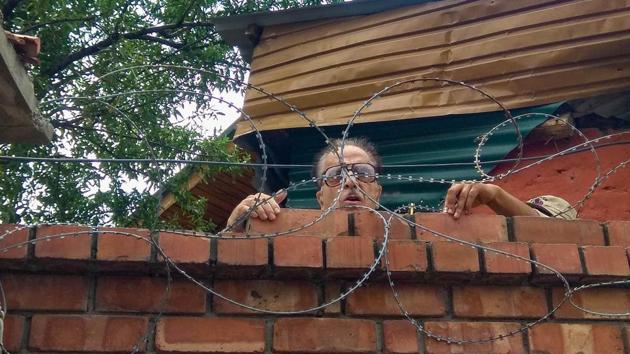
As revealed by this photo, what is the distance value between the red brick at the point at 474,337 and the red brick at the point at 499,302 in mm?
37

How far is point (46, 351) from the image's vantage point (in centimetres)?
231

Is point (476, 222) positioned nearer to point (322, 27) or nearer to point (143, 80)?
point (322, 27)

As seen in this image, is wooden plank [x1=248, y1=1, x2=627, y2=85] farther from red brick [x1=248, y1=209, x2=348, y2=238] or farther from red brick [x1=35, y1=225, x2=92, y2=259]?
red brick [x1=35, y1=225, x2=92, y2=259]

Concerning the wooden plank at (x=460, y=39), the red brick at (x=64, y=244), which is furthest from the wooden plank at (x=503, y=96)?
the red brick at (x=64, y=244)

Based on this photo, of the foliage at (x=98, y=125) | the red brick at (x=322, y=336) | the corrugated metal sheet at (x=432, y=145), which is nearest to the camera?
the red brick at (x=322, y=336)

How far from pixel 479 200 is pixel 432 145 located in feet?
6.77

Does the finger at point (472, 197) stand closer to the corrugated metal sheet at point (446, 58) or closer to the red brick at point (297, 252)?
the red brick at point (297, 252)

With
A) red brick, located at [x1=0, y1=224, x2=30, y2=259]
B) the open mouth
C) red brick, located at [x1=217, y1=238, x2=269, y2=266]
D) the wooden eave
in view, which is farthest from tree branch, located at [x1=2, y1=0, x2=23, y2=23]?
red brick, located at [x1=217, y1=238, x2=269, y2=266]

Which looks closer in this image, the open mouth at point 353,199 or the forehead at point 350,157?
the open mouth at point 353,199

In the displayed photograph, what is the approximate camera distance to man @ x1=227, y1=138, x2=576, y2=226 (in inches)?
105

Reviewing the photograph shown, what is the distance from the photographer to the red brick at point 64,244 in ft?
7.66

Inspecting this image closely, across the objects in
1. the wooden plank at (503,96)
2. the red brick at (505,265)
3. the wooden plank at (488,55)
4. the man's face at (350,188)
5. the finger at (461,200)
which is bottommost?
the red brick at (505,265)

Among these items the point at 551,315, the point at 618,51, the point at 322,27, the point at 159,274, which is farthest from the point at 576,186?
the point at 159,274

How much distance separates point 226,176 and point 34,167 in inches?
63.3
